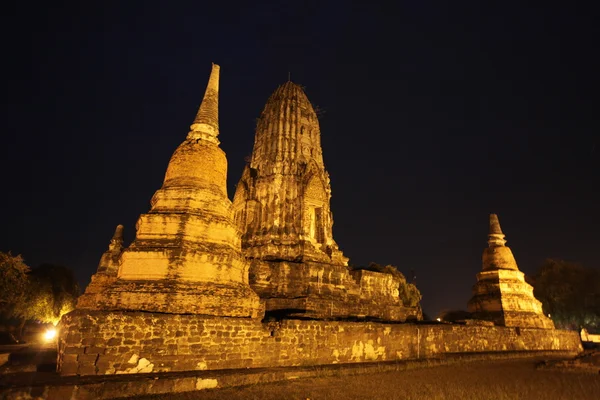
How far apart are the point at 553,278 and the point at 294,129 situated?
30950 mm

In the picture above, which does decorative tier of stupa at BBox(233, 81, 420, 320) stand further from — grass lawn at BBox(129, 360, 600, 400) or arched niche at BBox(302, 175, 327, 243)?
grass lawn at BBox(129, 360, 600, 400)

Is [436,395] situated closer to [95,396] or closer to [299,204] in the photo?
[95,396]

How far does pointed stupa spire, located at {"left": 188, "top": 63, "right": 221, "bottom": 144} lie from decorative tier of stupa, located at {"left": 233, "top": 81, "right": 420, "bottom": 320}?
6003 mm

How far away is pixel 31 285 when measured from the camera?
26.2m

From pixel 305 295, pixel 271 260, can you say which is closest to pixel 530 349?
pixel 305 295

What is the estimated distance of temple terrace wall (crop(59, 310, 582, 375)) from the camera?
7.70m

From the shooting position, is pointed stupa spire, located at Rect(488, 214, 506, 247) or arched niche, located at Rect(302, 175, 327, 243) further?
pointed stupa spire, located at Rect(488, 214, 506, 247)

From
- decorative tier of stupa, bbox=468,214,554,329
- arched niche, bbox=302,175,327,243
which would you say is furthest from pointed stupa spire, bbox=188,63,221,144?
decorative tier of stupa, bbox=468,214,554,329

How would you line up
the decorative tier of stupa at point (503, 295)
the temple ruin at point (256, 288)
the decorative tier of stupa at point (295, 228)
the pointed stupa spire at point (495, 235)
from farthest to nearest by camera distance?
the pointed stupa spire at point (495, 235)
the decorative tier of stupa at point (503, 295)
the decorative tier of stupa at point (295, 228)
the temple ruin at point (256, 288)

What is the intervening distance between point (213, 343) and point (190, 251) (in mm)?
2366

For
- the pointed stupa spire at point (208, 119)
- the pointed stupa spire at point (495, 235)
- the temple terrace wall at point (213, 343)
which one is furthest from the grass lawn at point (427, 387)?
the pointed stupa spire at point (495, 235)

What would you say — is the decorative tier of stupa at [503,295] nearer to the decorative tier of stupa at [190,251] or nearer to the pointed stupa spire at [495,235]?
the pointed stupa spire at [495,235]

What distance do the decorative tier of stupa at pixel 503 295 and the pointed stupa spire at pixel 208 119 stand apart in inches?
755

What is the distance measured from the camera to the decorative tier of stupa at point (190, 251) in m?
9.27
